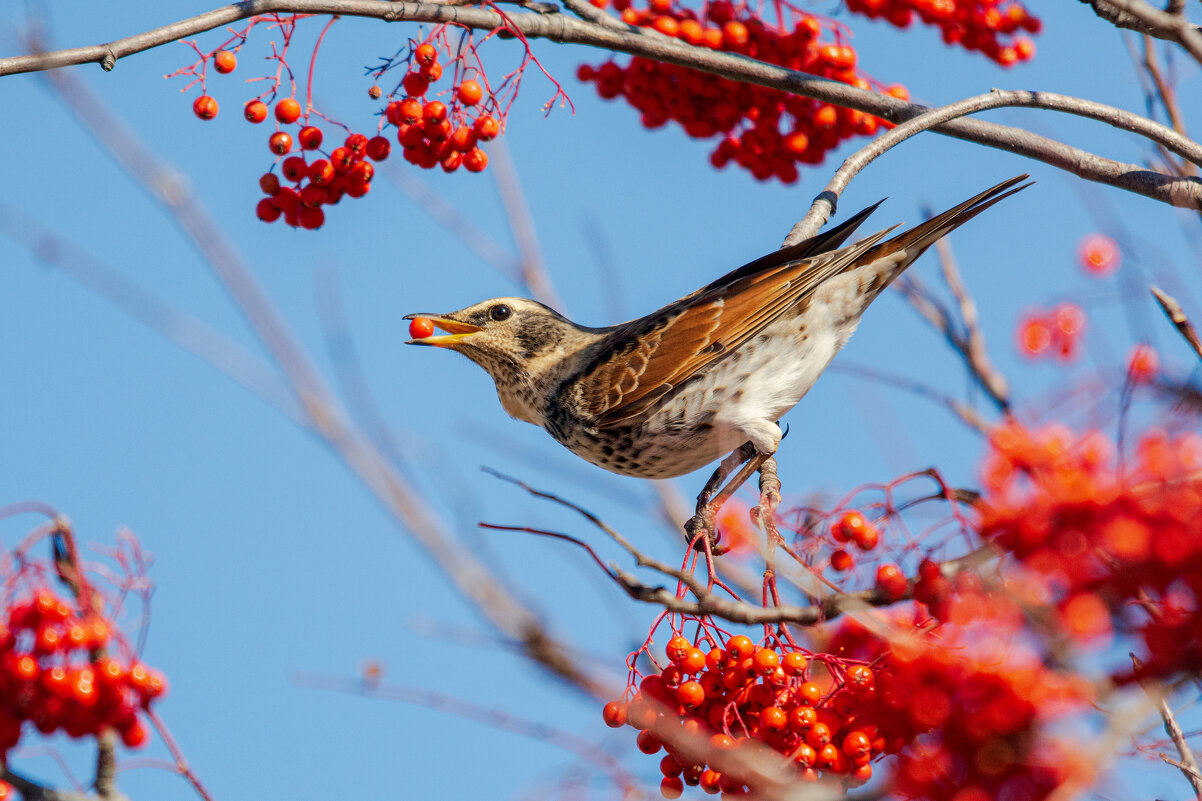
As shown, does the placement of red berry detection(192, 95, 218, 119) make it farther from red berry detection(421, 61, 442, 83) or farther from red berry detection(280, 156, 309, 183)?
red berry detection(421, 61, 442, 83)

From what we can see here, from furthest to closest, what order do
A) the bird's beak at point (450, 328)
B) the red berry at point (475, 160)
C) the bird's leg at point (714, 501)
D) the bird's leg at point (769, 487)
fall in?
1. the bird's beak at point (450, 328)
2. the red berry at point (475, 160)
3. the bird's leg at point (714, 501)
4. the bird's leg at point (769, 487)

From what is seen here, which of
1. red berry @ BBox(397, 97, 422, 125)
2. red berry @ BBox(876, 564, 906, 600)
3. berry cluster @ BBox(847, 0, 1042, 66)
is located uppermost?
berry cluster @ BBox(847, 0, 1042, 66)

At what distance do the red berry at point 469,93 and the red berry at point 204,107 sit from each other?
0.91 meters

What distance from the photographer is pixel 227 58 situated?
422cm

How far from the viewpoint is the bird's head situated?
237 inches

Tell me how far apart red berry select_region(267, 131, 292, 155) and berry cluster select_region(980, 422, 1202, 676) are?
317 cm

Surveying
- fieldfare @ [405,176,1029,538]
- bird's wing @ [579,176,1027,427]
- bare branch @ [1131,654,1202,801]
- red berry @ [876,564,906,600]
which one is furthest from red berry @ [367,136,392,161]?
bare branch @ [1131,654,1202,801]

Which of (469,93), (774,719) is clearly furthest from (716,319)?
(774,719)

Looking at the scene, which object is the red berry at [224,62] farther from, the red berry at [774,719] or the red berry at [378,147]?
the red berry at [774,719]

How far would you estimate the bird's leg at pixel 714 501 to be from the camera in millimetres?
4242

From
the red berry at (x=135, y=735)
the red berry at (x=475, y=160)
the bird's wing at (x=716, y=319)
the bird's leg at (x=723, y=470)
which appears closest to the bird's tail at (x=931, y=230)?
the bird's wing at (x=716, y=319)

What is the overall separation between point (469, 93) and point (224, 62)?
2.94 feet

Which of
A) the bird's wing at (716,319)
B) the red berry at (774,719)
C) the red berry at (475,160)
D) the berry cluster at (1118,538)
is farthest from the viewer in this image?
the bird's wing at (716,319)

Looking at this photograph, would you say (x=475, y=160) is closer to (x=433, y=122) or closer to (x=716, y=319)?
(x=433, y=122)
